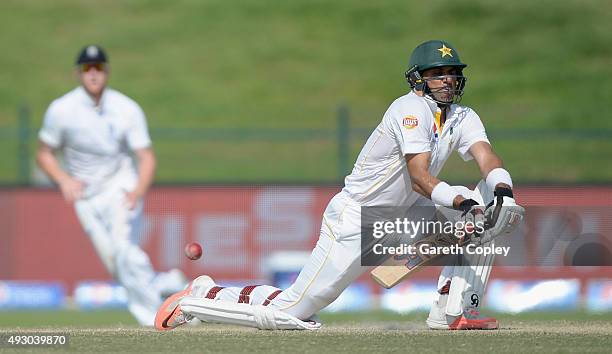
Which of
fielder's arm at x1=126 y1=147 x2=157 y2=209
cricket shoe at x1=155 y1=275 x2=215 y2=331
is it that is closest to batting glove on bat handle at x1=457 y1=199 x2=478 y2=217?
cricket shoe at x1=155 y1=275 x2=215 y2=331

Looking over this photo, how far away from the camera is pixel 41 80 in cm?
2817

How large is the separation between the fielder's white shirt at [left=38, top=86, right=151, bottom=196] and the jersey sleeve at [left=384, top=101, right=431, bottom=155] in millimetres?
3637

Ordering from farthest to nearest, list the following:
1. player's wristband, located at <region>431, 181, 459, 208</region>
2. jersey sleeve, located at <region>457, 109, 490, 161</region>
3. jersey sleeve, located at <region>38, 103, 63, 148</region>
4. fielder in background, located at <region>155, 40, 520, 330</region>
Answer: jersey sleeve, located at <region>38, 103, 63, 148</region>
jersey sleeve, located at <region>457, 109, 490, 161</region>
fielder in background, located at <region>155, 40, 520, 330</region>
player's wristband, located at <region>431, 181, 459, 208</region>

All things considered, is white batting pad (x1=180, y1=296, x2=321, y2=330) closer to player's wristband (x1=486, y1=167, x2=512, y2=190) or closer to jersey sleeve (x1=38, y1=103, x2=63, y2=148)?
player's wristband (x1=486, y1=167, x2=512, y2=190)

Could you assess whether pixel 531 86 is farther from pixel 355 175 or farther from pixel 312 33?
pixel 355 175

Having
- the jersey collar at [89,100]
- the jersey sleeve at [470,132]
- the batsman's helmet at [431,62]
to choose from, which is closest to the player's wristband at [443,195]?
the jersey sleeve at [470,132]

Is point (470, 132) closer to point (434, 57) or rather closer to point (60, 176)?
point (434, 57)

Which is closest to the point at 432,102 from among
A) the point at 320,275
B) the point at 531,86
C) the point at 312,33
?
the point at 320,275

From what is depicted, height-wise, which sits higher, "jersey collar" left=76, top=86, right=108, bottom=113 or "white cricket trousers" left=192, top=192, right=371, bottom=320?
"jersey collar" left=76, top=86, right=108, bottom=113

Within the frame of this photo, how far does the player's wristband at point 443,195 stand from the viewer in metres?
7.64

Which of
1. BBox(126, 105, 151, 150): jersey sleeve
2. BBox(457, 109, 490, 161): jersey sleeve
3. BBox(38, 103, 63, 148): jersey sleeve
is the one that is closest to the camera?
BBox(457, 109, 490, 161): jersey sleeve

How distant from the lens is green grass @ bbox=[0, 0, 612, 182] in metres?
25.0

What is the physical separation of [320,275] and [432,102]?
1266mm

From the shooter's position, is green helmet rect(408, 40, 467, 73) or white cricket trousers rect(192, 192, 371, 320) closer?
white cricket trousers rect(192, 192, 371, 320)
